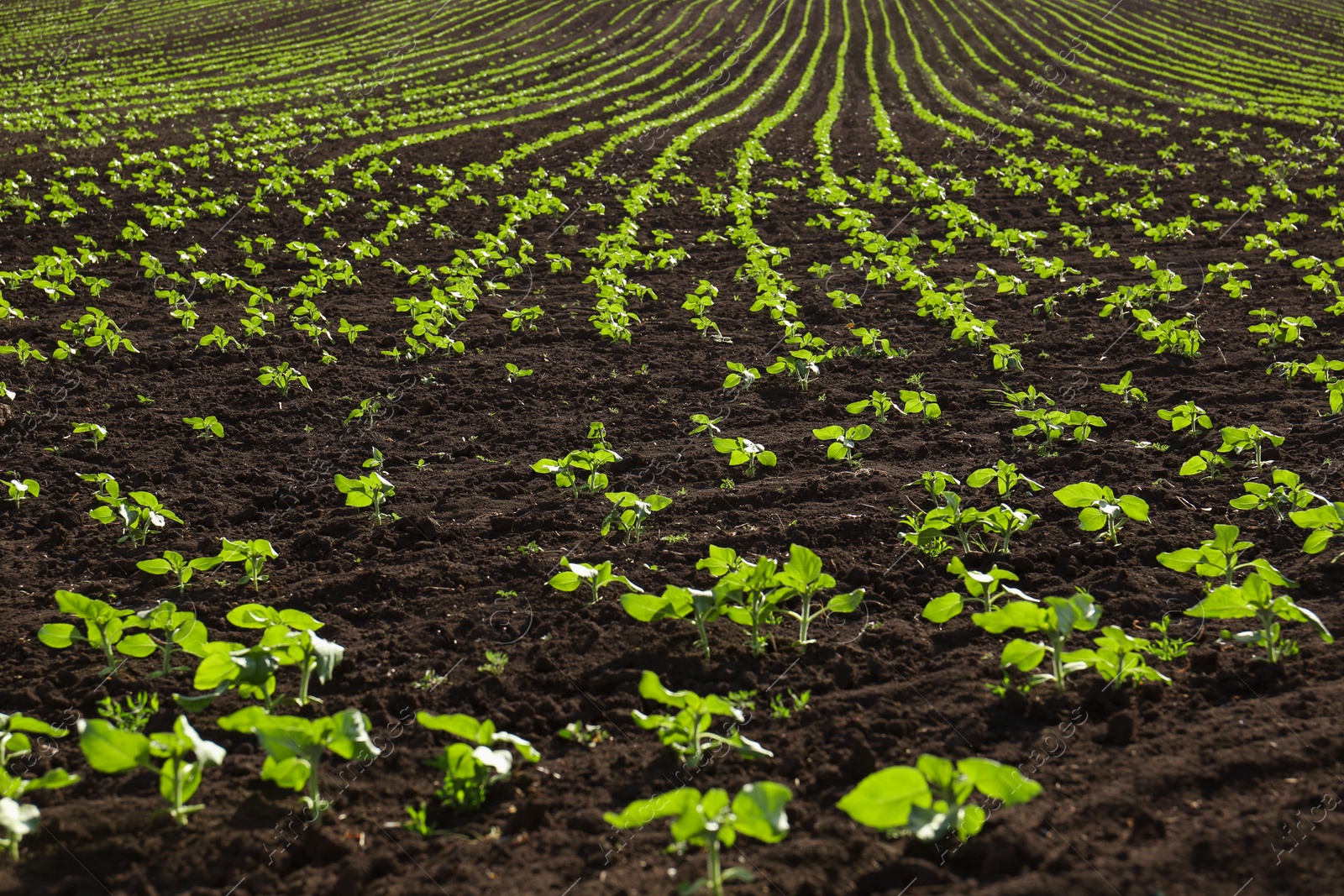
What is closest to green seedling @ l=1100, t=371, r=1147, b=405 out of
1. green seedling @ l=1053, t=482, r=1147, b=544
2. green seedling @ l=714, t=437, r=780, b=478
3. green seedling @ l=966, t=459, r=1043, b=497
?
green seedling @ l=966, t=459, r=1043, b=497

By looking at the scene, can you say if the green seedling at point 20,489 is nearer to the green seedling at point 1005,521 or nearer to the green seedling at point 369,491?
the green seedling at point 369,491

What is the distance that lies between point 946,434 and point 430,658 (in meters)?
3.34

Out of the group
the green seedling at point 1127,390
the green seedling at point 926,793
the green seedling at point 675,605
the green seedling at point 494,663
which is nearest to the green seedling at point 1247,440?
the green seedling at point 1127,390

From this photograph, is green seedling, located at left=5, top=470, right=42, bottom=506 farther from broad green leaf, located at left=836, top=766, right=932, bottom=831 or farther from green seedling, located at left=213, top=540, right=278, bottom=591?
broad green leaf, located at left=836, top=766, right=932, bottom=831

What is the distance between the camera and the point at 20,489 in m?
4.27

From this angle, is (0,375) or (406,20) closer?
(0,375)

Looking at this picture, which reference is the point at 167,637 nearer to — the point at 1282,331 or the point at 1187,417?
the point at 1187,417

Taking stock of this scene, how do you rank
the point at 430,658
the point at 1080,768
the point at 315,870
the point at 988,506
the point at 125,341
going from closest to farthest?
1. the point at 315,870
2. the point at 1080,768
3. the point at 430,658
4. the point at 988,506
5. the point at 125,341

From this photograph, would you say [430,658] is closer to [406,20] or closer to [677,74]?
[677,74]

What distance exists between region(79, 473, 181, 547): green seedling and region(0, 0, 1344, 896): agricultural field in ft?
0.13

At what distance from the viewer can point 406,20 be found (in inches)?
1329

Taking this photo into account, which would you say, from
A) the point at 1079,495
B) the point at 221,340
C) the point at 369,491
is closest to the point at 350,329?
the point at 221,340

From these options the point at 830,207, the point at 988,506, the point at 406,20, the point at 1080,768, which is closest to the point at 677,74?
the point at 406,20

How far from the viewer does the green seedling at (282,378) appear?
5871 mm
